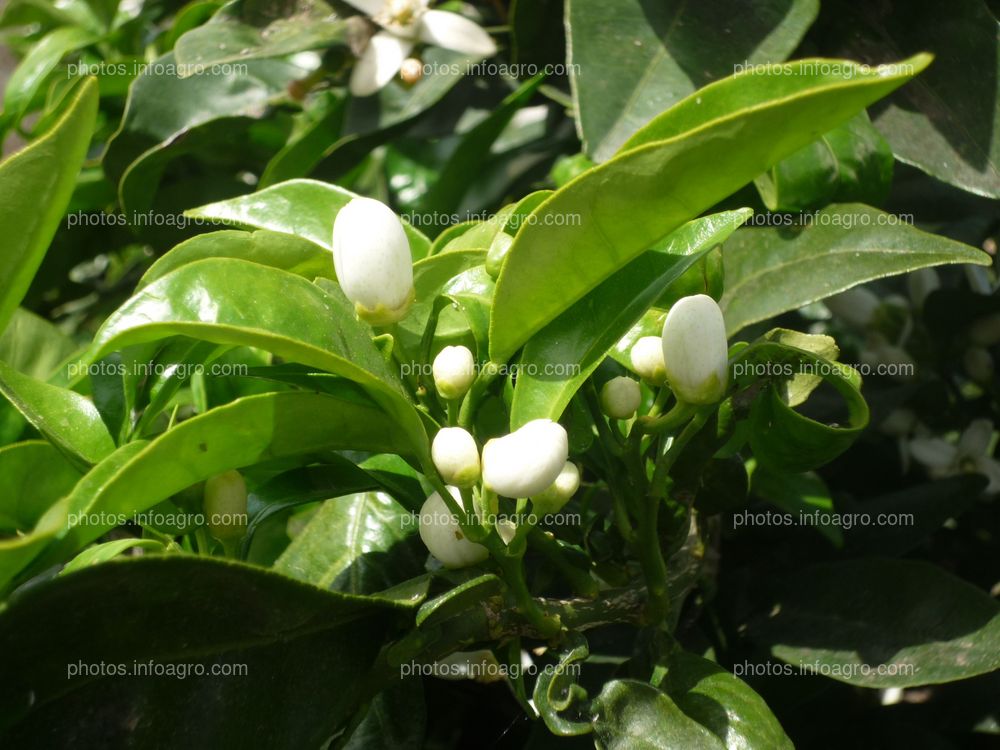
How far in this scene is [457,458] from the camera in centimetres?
46

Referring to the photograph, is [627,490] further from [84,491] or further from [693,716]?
[84,491]

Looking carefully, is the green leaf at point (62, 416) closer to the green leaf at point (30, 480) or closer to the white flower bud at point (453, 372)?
the green leaf at point (30, 480)

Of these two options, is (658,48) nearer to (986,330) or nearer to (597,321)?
(597,321)

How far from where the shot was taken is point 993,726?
0.89m

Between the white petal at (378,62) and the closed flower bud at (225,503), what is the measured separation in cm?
52

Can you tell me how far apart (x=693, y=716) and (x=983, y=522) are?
0.62m

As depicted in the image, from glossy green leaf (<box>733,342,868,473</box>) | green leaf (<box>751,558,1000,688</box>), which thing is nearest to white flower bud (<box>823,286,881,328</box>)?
green leaf (<box>751,558,1000,688</box>)

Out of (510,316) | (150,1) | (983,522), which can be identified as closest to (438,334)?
(510,316)

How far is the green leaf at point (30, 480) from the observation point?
55cm

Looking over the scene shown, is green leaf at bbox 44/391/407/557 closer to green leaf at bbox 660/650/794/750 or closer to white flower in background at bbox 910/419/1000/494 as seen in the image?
green leaf at bbox 660/650/794/750

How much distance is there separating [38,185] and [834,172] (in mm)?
511

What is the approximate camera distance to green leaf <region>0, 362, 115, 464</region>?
52cm

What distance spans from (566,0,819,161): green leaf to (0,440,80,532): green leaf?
1.28 feet

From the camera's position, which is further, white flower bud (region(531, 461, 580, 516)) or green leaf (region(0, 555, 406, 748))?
white flower bud (region(531, 461, 580, 516))
